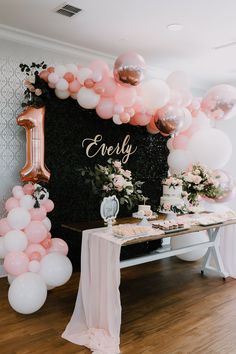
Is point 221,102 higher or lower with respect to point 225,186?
higher

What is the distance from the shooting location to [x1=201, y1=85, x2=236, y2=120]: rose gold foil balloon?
14.6 ft

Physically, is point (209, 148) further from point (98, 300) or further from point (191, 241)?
point (98, 300)

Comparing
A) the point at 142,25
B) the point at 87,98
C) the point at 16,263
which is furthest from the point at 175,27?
the point at 16,263

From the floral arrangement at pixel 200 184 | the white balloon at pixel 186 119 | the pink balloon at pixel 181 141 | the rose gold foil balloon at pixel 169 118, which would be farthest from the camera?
the pink balloon at pixel 181 141

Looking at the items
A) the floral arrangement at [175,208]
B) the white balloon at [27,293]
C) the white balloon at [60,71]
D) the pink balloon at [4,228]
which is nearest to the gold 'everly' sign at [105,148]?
the white balloon at [60,71]

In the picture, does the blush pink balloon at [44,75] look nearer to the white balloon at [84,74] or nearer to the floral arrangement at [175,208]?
the white balloon at [84,74]

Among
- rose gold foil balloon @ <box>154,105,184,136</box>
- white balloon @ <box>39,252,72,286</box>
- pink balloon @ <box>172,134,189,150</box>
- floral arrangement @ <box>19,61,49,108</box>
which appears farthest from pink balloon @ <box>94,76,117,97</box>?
white balloon @ <box>39,252,72,286</box>

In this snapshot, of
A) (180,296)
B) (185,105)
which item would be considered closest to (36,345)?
(180,296)

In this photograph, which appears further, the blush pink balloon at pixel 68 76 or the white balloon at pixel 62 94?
the white balloon at pixel 62 94

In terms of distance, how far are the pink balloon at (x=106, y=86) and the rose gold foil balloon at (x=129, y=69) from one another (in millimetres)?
94

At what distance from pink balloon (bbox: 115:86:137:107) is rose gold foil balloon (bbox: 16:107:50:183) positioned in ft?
2.75

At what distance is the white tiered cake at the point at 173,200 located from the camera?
12.9ft

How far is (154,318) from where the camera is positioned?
3170 millimetres

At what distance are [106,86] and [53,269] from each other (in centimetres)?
191
